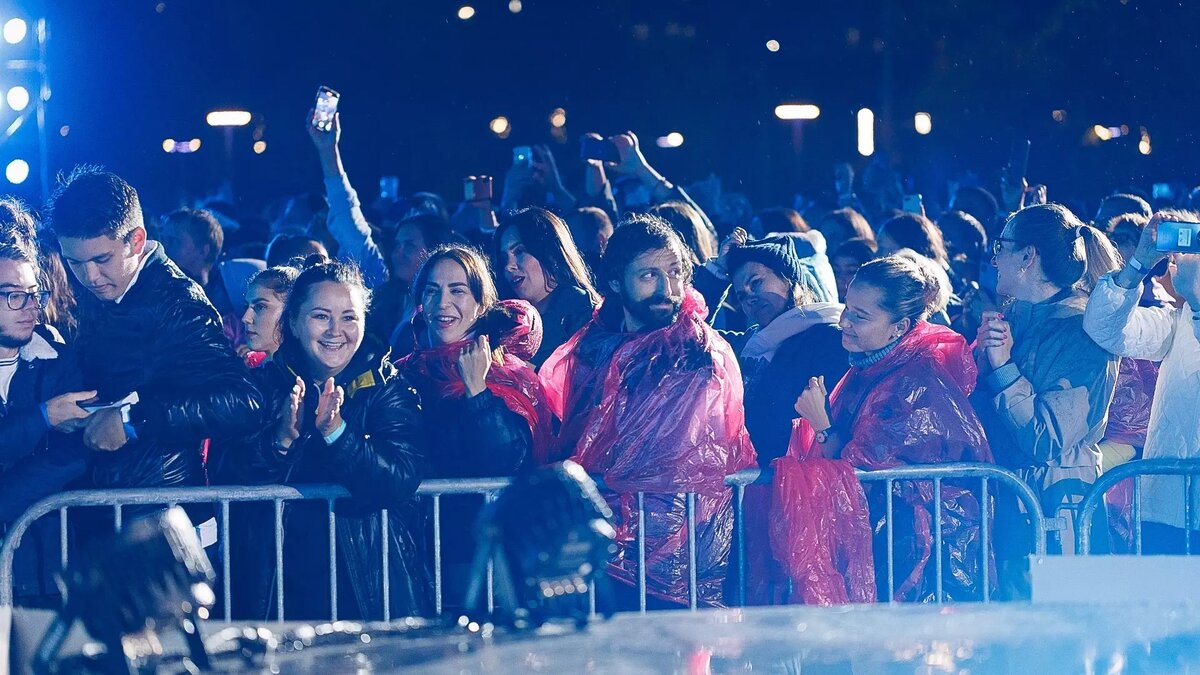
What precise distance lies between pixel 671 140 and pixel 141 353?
21.7m

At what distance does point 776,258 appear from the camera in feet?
19.7

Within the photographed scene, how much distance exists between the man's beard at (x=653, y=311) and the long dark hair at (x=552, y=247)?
0.91 metres

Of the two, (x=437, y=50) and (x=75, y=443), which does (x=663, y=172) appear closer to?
(x=437, y=50)

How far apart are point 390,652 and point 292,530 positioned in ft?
8.27

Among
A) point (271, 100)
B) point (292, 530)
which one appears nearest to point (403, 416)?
point (292, 530)

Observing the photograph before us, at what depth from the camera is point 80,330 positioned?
4.91 meters

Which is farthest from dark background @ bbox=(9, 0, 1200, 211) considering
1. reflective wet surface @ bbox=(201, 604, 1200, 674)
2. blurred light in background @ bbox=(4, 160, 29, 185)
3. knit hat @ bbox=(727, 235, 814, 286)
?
reflective wet surface @ bbox=(201, 604, 1200, 674)

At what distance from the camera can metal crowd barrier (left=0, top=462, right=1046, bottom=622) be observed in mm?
4355

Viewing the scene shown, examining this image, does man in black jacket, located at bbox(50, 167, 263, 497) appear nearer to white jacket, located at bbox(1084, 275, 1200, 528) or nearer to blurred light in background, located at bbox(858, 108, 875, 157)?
white jacket, located at bbox(1084, 275, 1200, 528)

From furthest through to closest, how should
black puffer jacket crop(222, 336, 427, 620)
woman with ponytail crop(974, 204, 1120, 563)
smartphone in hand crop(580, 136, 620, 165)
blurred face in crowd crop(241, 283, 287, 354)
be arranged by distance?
smartphone in hand crop(580, 136, 620, 165) < blurred face in crowd crop(241, 283, 287, 354) < woman with ponytail crop(974, 204, 1120, 563) < black puffer jacket crop(222, 336, 427, 620)

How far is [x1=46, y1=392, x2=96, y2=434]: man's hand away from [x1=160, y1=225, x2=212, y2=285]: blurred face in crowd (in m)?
3.50

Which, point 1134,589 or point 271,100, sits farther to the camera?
point 271,100

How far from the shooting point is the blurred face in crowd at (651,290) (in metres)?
5.12

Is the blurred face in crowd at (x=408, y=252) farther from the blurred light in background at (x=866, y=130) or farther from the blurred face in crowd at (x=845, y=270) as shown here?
the blurred light in background at (x=866, y=130)
